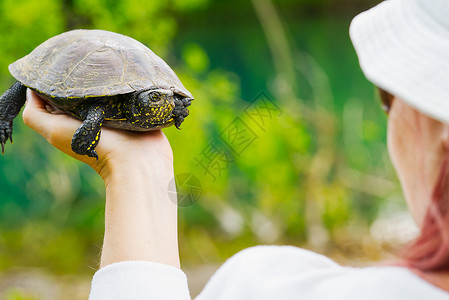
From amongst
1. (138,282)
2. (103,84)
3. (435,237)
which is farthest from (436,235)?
(103,84)

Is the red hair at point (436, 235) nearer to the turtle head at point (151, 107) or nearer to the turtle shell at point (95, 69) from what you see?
the turtle head at point (151, 107)

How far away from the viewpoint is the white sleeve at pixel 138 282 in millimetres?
786

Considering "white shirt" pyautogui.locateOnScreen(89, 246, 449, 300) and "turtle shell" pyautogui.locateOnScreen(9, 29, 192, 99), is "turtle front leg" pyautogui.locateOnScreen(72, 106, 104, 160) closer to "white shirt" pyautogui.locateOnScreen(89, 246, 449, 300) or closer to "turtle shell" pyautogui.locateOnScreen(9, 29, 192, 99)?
"turtle shell" pyautogui.locateOnScreen(9, 29, 192, 99)

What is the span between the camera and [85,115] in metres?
1.38

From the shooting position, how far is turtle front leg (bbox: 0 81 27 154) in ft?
5.57

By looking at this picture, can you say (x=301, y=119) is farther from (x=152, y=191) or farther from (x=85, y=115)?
(x=152, y=191)

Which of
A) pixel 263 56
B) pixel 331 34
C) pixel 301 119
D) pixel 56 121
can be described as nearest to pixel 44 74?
pixel 56 121

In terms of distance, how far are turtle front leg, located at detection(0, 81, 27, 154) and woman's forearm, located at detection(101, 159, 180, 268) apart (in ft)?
2.65

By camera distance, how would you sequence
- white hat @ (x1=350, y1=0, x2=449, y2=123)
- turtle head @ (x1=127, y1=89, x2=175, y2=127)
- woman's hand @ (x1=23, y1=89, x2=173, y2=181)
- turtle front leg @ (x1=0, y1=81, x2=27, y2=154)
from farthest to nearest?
turtle front leg @ (x1=0, y1=81, x2=27, y2=154), turtle head @ (x1=127, y1=89, x2=175, y2=127), woman's hand @ (x1=23, y1=89, x2=173, y2=181), white hat @ (x1=350, y1=0, x2=449, y2=123)

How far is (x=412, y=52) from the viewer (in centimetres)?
57

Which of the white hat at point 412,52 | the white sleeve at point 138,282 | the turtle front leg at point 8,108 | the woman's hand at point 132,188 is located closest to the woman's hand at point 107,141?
the woman's hand at point 132,188

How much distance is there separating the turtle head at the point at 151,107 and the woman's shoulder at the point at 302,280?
0.60m

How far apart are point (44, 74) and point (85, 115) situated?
212 millimetres

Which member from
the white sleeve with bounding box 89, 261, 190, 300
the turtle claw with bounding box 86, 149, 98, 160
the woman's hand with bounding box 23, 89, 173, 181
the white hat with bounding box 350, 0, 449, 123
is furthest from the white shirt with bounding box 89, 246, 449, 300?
the turtle claw with bounding box 86, 149, 98, 160
